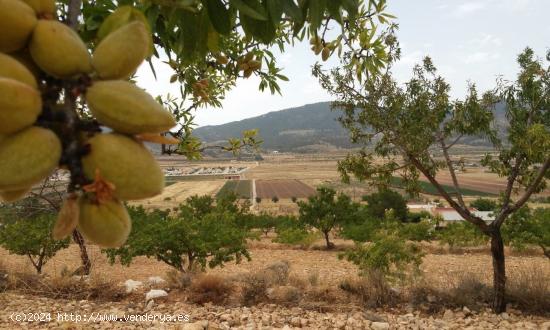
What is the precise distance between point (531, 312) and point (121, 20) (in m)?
9.42

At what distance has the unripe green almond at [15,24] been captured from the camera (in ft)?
2.33

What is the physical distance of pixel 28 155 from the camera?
26.1 inches

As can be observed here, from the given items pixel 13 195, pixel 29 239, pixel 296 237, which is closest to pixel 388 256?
pixel 13 195

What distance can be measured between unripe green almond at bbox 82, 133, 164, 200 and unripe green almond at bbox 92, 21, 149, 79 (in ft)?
0.40

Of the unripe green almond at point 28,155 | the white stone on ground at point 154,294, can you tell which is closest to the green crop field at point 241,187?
the white stone on ground at point 154,294

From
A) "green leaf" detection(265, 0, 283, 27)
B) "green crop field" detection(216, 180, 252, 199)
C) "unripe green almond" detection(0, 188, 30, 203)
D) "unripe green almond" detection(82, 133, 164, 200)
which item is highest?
"green leaf" detection(265, 0, 283, 27)

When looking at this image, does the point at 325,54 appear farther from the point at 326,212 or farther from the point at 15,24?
the point at 326,212

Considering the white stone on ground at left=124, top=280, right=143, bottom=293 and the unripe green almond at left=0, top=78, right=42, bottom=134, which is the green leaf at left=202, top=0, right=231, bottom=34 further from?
the white stone on ground at left=124, top=280, right=143, bottom=293

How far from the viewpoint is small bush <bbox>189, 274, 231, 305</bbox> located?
802cm

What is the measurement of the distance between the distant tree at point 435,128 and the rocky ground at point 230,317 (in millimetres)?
1115

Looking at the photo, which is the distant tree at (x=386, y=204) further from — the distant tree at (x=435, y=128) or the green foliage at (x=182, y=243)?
the distant tree at (x=435, y=128)

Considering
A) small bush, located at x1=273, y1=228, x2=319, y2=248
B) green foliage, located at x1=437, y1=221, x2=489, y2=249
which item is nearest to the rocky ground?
green foliage, located at x1=437, y1=221, x2=489, y2=249

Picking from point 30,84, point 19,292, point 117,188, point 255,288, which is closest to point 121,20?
point 30,84

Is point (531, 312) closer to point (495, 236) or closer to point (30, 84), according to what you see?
point (495, 236)
